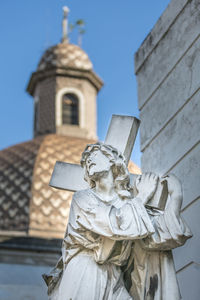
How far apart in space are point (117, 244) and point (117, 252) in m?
0.06

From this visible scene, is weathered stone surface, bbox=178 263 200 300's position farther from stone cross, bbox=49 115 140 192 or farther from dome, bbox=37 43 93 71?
dome, bbox=37 43 93 71

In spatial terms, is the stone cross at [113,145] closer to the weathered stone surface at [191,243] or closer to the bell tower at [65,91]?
the weathered stone surface at [191,243]

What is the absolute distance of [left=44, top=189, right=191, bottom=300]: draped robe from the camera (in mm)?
4500

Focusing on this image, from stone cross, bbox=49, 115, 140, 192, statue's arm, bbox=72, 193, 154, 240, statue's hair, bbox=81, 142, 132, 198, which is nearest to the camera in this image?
statue's arm, bbox=72, 193, 154, 240

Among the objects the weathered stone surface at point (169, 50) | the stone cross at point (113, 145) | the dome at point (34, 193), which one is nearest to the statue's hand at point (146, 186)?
the stone cross at point (113, 145)

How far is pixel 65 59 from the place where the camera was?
30312mm

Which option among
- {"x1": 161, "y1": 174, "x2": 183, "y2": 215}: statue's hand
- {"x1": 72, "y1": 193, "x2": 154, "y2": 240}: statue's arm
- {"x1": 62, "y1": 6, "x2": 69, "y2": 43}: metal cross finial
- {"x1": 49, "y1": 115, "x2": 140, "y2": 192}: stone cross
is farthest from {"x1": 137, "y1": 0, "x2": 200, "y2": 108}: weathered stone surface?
{"x1": 62, "y1": 6, "x2": 69, "y2": 43}: metal cross finial

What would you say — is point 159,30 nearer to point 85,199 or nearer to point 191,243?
point 191,243

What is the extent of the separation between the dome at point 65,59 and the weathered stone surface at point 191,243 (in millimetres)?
23947

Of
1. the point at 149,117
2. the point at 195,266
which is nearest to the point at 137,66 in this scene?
the point at 149,117

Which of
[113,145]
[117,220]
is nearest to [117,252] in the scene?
[117,220]

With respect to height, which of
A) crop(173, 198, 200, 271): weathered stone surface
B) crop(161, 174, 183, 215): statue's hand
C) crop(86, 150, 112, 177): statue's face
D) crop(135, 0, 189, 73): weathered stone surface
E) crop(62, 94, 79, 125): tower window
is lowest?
crop(62, 94, 79, 125): tower window

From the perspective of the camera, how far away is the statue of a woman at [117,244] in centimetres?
451

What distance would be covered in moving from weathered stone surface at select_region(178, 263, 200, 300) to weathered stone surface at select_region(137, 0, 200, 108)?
1.99m
